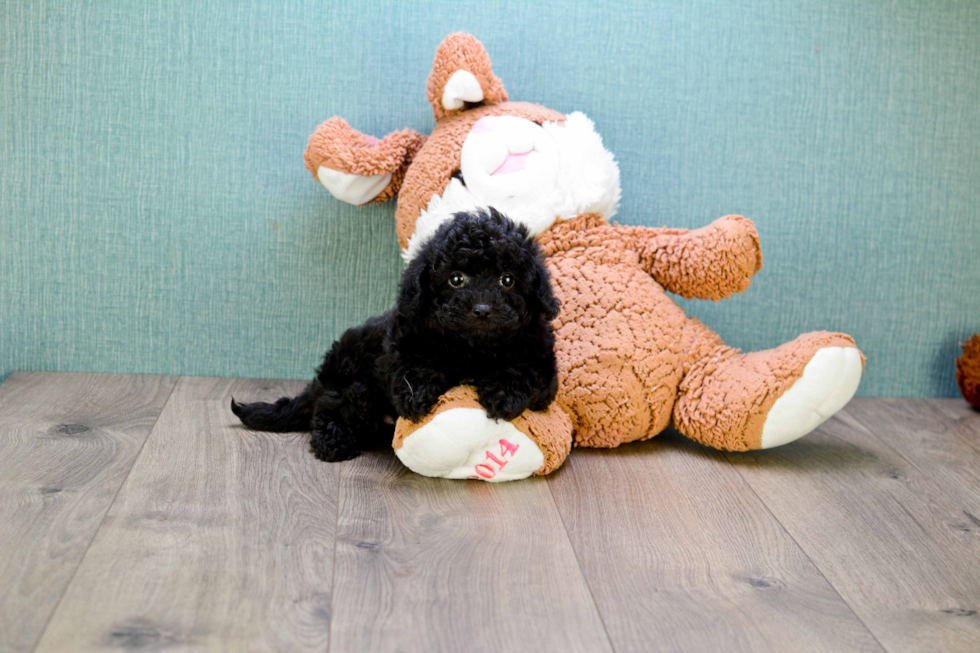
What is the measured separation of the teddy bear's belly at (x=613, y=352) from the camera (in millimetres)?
1454

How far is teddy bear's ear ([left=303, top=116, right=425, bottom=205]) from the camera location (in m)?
1.56

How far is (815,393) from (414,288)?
27.9 inches

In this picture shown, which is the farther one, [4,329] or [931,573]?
[4,329]

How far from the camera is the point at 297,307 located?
1.79 metres

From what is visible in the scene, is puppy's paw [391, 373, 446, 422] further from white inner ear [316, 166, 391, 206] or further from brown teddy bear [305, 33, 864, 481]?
white inner ear [316, 166, 391, 206]

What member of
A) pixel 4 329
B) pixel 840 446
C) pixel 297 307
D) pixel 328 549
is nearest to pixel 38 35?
pixel 4 329

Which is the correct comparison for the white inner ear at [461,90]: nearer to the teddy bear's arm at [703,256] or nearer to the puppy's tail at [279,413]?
the teddy bear's arm at [703,256]

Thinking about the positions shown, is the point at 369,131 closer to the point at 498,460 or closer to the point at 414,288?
the point at 414,288

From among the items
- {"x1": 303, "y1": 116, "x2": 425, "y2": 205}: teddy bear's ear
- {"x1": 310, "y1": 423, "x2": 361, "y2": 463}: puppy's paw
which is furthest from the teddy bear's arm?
{"x1": 310, "y1": 423, "x2": 361, "y2": 463}: puppy's paw

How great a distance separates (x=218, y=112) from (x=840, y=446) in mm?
1410

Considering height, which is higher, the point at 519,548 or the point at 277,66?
the point at 277,66

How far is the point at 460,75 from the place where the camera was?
1.53 meters

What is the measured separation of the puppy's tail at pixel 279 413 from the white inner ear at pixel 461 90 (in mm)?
585

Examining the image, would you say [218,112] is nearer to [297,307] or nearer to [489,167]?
[297,307]
